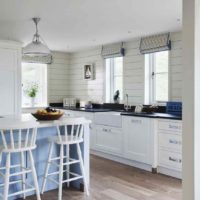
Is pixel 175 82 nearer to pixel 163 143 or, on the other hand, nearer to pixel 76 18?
pixel 163 143

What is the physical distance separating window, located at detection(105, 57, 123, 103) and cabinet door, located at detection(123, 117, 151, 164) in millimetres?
1309

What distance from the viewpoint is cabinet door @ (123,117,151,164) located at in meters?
4.01

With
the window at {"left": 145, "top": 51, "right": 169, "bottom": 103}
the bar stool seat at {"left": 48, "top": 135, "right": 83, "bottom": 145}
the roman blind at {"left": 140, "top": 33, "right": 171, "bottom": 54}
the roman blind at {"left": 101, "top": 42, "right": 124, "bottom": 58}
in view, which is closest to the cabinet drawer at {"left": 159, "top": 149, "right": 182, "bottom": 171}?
the window at {"left": 145, "top": 51, "right": 169, "bottom": 103}

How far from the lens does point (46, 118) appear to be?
316 centimetres

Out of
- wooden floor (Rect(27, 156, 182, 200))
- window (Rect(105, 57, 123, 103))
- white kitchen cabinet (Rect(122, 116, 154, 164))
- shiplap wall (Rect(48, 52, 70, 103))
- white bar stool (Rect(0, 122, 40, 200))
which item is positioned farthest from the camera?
shiplap wall (Rect(48, 52, 70, 103))

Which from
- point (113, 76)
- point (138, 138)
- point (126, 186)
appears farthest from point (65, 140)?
point (113, 76)

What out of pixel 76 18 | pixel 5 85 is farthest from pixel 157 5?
pixel 5 85

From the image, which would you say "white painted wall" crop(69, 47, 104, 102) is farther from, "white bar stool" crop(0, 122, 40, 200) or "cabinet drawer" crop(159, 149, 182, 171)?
"white bar stool" crop(0, 122, 40, 200)

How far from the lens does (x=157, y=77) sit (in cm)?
482

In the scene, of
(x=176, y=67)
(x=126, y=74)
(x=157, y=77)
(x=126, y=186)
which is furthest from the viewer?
(x=126, y=74)

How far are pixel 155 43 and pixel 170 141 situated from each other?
6.18 ft

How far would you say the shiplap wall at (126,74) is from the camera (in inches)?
175

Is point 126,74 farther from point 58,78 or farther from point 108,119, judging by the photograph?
point 58,78

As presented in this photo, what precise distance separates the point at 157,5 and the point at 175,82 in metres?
1.70
